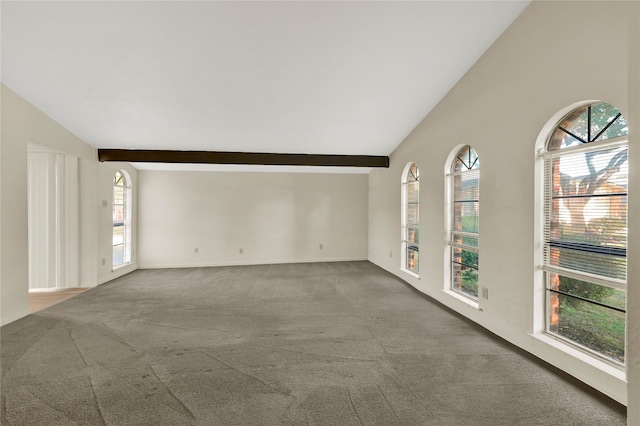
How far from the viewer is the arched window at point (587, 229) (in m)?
2.33

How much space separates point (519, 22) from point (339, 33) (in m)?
1.79

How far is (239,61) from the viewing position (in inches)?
132

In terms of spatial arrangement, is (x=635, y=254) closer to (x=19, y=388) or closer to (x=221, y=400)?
(x=221, y=400)

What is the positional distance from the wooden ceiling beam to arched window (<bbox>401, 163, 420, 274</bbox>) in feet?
2.50

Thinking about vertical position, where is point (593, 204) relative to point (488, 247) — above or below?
above

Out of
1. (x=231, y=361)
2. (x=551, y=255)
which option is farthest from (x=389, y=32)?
(x=231, y=361)

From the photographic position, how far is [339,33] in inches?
120

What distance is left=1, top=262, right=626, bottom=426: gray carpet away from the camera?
2055 millimetres

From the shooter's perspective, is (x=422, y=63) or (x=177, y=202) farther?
(x=177, y=202)

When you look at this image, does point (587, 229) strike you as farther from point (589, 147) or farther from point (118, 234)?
point (118, 234)

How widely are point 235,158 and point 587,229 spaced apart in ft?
17.0

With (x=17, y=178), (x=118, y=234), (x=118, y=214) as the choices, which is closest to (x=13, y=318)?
(x=17, y=178)

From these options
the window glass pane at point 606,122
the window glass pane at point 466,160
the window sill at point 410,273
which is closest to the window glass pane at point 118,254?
the window sill at point 410,273

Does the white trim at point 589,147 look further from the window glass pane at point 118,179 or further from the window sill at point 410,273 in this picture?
the window glass pane at point 118,179
